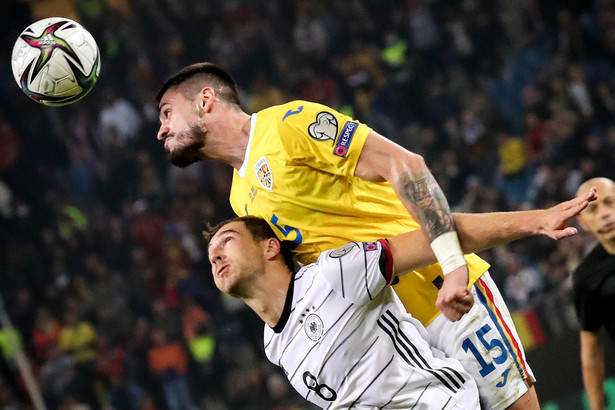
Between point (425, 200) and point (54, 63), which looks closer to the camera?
point (425, 200)

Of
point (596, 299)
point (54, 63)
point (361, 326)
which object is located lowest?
point (596, 299)

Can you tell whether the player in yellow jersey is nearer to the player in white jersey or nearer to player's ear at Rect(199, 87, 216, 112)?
player's ear at Rect(199, 87, 216, 112)

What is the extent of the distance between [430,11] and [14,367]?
28.2 feet

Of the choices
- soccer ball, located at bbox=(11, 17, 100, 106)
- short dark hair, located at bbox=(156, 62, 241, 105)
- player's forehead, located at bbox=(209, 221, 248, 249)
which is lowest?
player's forehead, located at bbox=(209, 221, 248, 249)

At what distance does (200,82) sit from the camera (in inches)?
165

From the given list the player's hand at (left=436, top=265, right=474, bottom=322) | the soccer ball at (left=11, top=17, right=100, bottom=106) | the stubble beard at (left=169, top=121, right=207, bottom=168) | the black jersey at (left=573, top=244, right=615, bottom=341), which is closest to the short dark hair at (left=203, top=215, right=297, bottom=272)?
the stubble beard at (left=169, top=121, right=207, bottom=168)

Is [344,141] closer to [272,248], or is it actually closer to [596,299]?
[272,248]

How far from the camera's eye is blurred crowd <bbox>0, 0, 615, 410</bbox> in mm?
9883

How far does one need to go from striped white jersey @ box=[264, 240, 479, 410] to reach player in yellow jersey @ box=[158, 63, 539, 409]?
226mm

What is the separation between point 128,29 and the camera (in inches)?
546

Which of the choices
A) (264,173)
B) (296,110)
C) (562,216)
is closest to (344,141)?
(296,110)

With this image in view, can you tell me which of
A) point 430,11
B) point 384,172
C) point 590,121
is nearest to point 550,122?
point 590,121

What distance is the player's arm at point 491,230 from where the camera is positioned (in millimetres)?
3037

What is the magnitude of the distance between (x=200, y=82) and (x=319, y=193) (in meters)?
0.92
